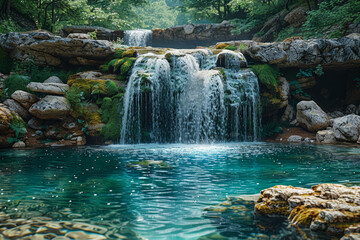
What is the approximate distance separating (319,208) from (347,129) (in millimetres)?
10103

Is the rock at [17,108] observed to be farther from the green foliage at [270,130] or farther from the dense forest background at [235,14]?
the green foliage at [270,130]

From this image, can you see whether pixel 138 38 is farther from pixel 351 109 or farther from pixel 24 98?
pixel 351 109

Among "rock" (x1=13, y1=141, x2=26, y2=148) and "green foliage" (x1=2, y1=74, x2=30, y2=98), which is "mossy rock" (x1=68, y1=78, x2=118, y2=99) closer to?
"green foliage" (x1=2, y1=74, x2=30, y2=98)

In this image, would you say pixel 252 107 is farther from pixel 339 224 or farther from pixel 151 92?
pixel 339 224

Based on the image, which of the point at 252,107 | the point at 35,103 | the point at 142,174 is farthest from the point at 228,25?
the point at 142,174

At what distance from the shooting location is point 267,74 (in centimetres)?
1348

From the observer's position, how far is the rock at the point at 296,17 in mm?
18769

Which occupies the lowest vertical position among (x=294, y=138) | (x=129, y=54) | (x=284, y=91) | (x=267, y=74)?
(x=294, y=138)

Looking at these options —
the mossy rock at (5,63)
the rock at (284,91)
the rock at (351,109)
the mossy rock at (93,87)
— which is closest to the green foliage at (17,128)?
the mossy rock at (93,87)

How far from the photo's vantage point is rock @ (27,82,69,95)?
38.5 ft

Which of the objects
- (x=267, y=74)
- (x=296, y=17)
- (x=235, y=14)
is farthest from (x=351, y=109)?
(x=235, y=14)

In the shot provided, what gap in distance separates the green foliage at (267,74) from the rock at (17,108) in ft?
36.2

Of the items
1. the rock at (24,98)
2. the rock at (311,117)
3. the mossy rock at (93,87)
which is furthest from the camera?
the rock at (311,117)

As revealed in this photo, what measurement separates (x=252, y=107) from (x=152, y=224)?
11082mm
